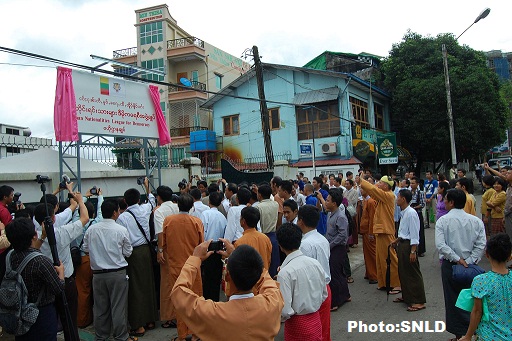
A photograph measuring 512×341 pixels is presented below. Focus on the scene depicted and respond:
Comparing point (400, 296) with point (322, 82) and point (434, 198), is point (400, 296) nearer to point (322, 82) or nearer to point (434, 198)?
point (434, 198)

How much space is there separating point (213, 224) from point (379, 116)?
22470 mm

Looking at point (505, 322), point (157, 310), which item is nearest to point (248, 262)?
point (505, 322)

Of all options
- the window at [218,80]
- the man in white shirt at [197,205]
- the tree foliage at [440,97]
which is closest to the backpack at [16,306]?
the man in white shirt at [197,205]

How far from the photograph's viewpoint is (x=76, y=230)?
167 inches

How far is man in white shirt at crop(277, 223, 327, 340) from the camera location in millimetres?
3168

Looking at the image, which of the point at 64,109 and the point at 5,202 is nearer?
the point at 5,202

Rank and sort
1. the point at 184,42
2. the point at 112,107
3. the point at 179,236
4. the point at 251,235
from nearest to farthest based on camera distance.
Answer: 1. the point at 251,235
2. the point at 179,236
3. the point at 112,107
4. the point at 184,42

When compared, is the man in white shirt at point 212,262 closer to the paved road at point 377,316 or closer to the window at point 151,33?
the paved road at point 377,316

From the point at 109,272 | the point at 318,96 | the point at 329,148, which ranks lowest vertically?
the point at 109,272

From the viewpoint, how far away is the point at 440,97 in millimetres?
22469

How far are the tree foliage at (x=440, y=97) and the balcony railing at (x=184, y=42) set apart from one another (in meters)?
12.9

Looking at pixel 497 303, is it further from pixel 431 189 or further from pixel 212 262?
pixel 431 189

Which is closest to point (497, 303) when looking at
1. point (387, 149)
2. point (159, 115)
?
point (159, 115)

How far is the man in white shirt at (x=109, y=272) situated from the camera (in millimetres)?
4715
